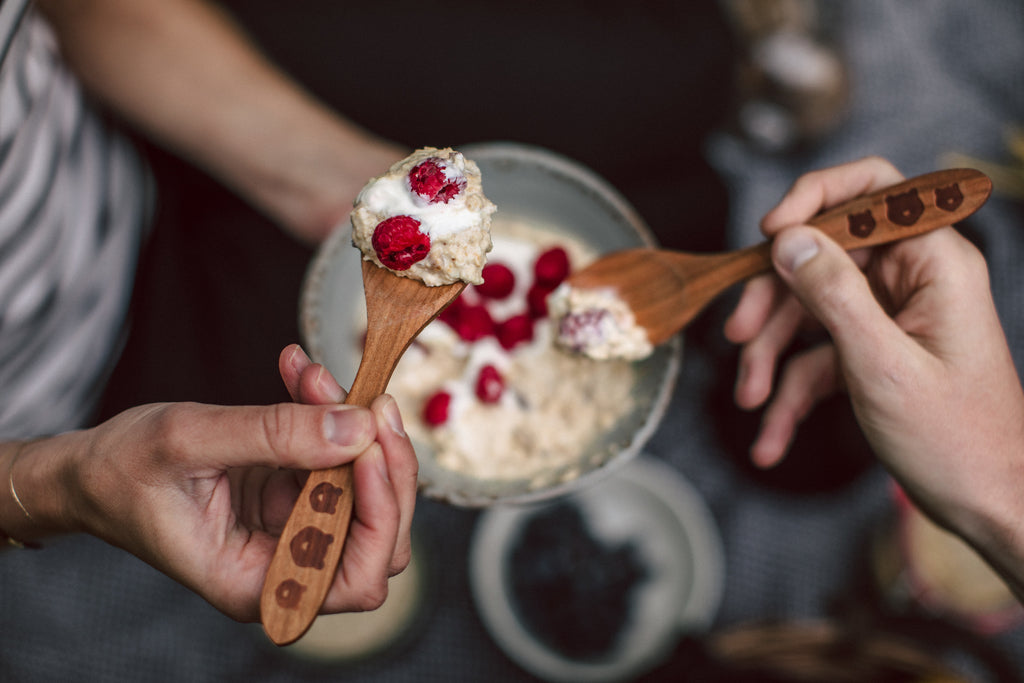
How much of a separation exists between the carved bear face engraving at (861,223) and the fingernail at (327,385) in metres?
0.49

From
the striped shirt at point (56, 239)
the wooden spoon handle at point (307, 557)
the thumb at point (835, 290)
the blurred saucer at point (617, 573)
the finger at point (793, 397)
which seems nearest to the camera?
the wooden spoon handle at point (307, 557)

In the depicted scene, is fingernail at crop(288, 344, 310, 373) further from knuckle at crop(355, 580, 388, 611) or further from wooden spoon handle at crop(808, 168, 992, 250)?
wooden spoon handle at crop(808, 168, 992, 250)

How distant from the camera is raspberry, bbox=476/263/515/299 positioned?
0.73 metres

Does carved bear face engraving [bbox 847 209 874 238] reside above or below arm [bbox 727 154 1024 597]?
above

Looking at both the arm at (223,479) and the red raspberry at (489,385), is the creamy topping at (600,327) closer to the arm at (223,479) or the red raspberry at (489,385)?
the red raspberry at (489,385)

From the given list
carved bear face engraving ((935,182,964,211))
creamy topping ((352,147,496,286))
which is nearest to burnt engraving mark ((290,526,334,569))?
creamy topping ((352,147,496,286))

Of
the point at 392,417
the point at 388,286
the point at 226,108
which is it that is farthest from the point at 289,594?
the point at 226,108

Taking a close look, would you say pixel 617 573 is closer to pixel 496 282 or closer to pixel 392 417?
pixel 496 282

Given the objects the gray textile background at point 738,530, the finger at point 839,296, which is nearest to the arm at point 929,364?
the finger at point 839,296

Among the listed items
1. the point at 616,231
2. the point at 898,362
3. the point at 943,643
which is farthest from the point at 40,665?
the point at 943,643

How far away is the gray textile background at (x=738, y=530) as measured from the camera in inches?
37.8

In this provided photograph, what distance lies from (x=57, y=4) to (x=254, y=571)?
0.75 m

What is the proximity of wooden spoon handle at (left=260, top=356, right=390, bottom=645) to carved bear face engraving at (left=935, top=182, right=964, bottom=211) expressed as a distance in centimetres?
55

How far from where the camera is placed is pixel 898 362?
578mm
